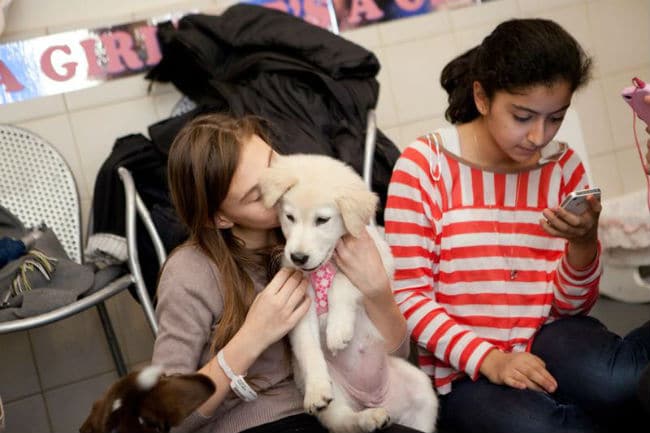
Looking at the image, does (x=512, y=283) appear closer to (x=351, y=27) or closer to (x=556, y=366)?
(x=556, y=366)

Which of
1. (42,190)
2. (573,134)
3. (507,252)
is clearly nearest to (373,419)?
(507,252)

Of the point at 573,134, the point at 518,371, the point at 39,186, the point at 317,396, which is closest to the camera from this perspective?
the point at 317,396

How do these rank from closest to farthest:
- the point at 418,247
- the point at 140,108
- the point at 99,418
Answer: the point at 99,418, the point at 418,247, the point at 140,108

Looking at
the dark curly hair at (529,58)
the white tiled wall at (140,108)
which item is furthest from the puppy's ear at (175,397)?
the white tiled wall at (140,108)

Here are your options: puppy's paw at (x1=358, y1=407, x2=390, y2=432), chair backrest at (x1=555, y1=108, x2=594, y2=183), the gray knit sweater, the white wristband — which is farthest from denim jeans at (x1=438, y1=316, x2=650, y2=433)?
chair backrest at (x1=555, y1=108, x2=594, y2=183)

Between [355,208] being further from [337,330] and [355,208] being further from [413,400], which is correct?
[413,400]

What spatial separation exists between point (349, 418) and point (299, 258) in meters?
0.30

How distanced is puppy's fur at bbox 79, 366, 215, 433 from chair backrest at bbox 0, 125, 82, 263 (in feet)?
4.69

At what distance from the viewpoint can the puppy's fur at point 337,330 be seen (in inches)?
52.0

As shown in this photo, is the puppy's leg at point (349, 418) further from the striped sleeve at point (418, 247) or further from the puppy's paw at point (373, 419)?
the striped sleeve at point (418, 247)

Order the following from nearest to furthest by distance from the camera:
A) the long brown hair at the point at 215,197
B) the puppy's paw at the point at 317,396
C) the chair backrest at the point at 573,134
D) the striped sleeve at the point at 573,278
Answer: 1. the puppy's paw at the point at 317,396
2. the long brown hair at the point at 215,197
3. the striped sleeve at the point at 573,278
4. the chair backrest at the point at 573,134

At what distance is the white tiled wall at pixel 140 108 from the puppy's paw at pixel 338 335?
4.62ft

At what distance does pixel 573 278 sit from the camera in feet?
5.15

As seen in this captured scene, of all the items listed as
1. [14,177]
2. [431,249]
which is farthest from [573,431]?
[14,177]
